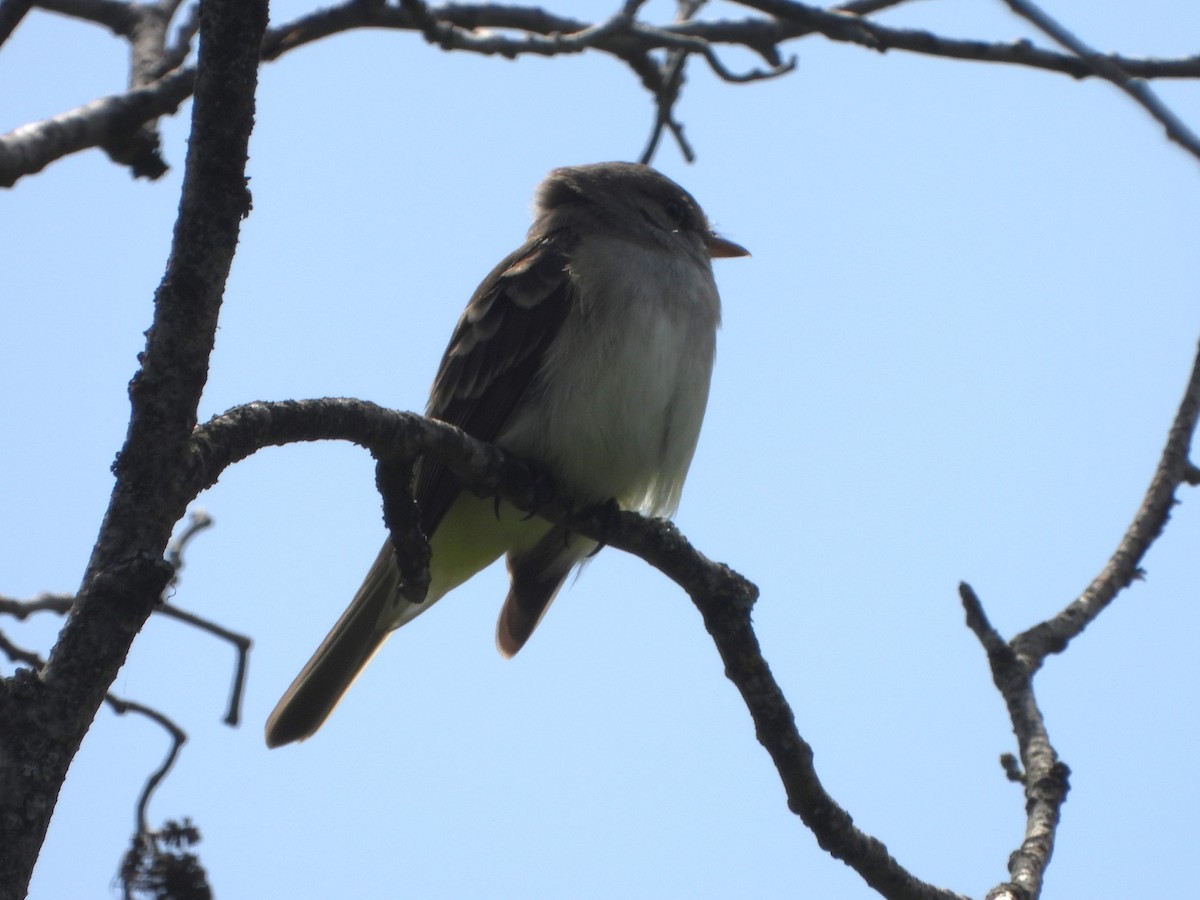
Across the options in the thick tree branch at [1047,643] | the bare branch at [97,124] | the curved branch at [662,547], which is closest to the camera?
the curved branch at [662,547]

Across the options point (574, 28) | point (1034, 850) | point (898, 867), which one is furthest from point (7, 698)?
point (574, 28)

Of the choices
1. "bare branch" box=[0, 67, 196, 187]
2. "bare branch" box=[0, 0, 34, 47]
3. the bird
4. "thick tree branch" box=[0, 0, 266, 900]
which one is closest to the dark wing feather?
the bird

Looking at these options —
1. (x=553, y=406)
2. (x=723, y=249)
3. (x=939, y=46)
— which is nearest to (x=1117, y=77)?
(x=939, y=46)

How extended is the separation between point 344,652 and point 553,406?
1.56 meters

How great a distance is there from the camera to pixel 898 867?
12.9 ft

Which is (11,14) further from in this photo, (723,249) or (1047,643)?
(723,249)

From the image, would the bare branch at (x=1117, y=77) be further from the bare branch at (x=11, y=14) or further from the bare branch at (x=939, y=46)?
the bare branch at (x=11, y=14)

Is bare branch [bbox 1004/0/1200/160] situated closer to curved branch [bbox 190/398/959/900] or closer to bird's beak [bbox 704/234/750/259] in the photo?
curved branch [bbox 190/398/959/900]

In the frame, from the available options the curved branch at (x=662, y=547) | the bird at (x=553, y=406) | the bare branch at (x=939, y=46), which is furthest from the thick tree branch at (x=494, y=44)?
the curved branch at (x=662, y=547)

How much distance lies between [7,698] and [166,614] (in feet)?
11.3

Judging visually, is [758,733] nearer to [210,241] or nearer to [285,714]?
[210,241]

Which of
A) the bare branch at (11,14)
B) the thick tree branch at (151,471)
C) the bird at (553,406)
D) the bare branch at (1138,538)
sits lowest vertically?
the thick tree branch at (151,471)

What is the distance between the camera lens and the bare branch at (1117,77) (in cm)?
346

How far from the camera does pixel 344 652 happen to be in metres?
6.25
